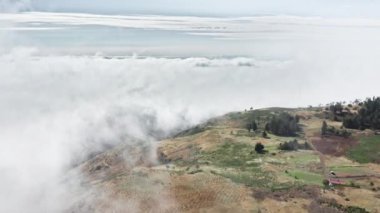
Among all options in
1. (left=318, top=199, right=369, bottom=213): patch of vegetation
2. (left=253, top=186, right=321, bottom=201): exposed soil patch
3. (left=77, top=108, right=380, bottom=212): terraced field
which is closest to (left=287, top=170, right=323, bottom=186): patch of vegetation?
(left=77, top=108, right=380, bottom=212): terraced field

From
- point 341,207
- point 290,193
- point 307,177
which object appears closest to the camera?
point 341,207

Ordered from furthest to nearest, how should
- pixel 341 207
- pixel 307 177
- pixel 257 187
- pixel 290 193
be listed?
pixel 307 177 < pixel 257 187 < pixel 290 193 < pixel 341 207

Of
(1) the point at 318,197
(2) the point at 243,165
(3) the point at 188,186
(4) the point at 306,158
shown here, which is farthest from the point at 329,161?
(3) the point at 188,186

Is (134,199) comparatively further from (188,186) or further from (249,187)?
(249,187)

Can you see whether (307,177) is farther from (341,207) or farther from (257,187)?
(341,207)

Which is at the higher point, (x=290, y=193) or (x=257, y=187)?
(x=290, y=193)

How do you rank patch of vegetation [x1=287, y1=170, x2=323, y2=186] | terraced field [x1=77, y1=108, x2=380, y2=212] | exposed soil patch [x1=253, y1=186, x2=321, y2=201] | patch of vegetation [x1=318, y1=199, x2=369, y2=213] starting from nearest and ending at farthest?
1. patch of vegetation [x1=318, y1=199, x2=369, y2=213]
2. terraced field [x1=77, y1=108, x2=380, y2=212]
3. exposed soil patch [x1=253, y1=186, x2=321, y2=201]
4. patch of vegetation [x1=287, y1=170, x2=323, y2=186]

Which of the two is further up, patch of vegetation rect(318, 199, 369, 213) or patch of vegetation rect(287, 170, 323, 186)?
patch of vegetation rect(318, 199, 369, 213)

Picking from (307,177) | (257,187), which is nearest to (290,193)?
(257,187)

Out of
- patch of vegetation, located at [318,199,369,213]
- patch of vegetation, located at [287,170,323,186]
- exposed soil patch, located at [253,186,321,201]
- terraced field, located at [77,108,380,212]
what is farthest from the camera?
patch of vegetation, located at [287,170,323,186]

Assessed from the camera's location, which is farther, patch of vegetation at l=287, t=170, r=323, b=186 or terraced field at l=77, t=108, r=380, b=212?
patch of vegetation at l=287, t=170, r=323, b=186

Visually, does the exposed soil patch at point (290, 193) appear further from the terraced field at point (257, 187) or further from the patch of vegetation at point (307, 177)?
the patch of vegetation at point (307, 177)

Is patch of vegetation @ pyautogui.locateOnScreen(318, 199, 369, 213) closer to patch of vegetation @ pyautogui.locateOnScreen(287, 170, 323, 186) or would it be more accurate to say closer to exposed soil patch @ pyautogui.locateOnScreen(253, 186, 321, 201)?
exposed soil patch @ pyautogui.locateOnScreen(253, 186, 321, 201)
